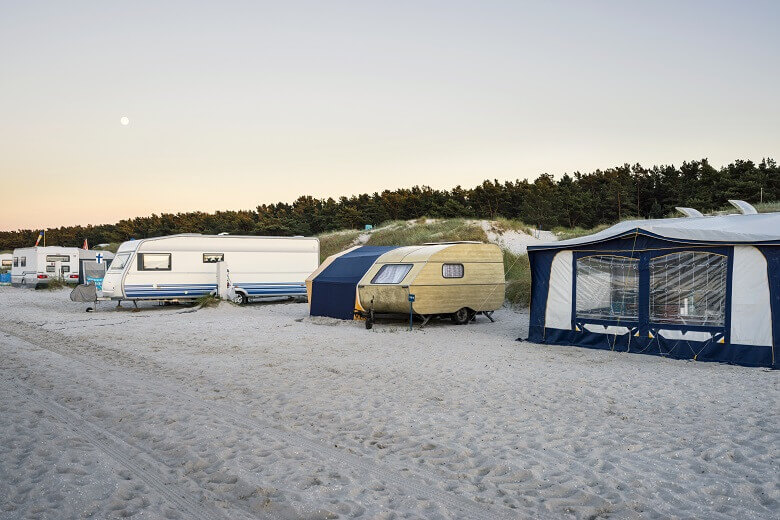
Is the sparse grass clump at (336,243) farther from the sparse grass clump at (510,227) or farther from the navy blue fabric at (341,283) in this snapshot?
the navy blue fabric at (341,283)

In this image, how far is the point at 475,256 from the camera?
16516 mm

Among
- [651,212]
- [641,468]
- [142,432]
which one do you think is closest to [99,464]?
[142,432]

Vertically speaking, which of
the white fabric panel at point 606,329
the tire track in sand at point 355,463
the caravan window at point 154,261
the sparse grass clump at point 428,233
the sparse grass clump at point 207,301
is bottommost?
the tire track in sand at point 355,463

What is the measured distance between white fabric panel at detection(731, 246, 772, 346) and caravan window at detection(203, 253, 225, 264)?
17515 mm

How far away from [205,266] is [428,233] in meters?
20.8

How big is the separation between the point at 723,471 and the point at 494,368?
16.3ft

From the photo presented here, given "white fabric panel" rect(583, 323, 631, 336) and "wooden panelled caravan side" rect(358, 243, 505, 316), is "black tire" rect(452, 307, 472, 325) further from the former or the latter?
"white fabric panel" rect(583, 323, 631, 336)

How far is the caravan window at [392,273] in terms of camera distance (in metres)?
15.9

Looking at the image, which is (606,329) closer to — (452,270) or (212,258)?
(452,270)

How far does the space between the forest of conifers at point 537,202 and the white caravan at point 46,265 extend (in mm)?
33951

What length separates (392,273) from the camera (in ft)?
53.4

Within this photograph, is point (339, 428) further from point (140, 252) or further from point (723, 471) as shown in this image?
point (140, 252)

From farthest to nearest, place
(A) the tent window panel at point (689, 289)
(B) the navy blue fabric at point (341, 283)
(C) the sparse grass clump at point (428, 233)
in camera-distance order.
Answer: (C) the sparse grass clump at point (428, 233), (B) the navy blue fabric at point (341, 283), (A) the tent window panel at point (689, 289)

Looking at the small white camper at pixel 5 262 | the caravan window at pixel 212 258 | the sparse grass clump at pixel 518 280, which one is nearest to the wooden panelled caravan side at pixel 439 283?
the sparse grass clump at pixel 518 280
